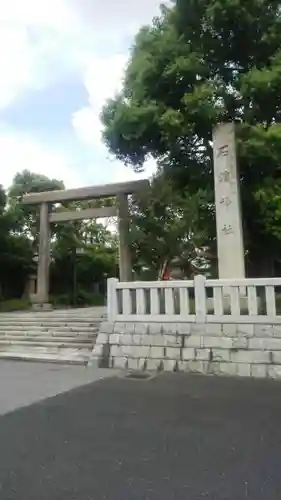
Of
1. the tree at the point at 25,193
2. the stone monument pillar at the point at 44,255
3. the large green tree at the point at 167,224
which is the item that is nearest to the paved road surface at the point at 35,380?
the large green tree at the point at 167,224

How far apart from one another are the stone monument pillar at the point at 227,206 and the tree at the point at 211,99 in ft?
2.07

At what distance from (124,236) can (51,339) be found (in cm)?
507

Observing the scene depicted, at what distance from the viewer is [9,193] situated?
2109 cm

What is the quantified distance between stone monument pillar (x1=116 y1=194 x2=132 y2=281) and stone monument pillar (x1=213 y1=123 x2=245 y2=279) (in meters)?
4.80

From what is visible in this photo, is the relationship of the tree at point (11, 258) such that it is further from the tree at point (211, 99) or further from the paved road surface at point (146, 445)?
the paved road surface at point (146, 445)

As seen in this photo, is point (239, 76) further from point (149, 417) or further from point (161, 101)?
point (149, 417)

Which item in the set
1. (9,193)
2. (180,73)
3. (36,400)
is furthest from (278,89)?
(9,193)

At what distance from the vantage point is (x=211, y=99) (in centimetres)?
986

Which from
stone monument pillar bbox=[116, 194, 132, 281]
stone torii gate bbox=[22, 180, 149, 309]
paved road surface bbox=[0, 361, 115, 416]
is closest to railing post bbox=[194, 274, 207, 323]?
paved road surface bbox=[0, 361, 115, 416]

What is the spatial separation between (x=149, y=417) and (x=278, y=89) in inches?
308

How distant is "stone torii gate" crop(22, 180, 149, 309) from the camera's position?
14078mm

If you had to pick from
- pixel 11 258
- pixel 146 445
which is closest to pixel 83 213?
pixel 11 258

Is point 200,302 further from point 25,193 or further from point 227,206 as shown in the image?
point 25,193

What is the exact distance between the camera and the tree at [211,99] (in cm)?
974
